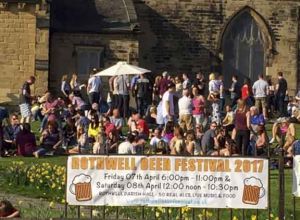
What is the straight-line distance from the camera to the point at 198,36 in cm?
4441

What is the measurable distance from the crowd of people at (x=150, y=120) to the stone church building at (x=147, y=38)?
65.7 inches

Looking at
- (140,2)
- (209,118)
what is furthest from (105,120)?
(140,2)

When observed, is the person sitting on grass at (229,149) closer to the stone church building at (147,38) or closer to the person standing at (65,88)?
the person standing at (65,88)

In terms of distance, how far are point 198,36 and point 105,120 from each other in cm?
1431

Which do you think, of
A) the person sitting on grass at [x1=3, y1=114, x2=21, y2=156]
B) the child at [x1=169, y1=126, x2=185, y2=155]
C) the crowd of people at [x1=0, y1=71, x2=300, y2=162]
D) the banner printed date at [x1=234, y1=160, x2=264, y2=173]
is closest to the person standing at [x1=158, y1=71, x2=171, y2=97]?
the crowd of people at [x1=0, y1=71, x2=300, y2=162]

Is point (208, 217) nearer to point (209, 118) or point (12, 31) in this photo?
point (209, 118)

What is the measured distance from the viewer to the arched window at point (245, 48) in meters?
45.2

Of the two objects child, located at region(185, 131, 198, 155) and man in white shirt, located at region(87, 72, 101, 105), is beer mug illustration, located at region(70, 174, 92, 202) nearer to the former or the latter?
child, located at region(185, 131, 198, 155)

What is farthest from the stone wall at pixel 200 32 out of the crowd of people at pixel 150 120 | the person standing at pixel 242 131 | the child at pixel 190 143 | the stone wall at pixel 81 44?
the child at pixel 190 143

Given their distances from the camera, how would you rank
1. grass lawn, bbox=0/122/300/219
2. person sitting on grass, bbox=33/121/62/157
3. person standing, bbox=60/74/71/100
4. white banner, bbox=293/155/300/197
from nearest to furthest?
white banner, bbox=293/155/300/197 < grass lawn, bbox=0/122/300/219 < person sitting on grass, bbox=33/121/62/157 < person standing, bbox=60/74/71/100

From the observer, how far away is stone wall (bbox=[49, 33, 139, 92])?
40.7 meters

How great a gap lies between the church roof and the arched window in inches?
187

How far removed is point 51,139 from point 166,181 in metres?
12.6

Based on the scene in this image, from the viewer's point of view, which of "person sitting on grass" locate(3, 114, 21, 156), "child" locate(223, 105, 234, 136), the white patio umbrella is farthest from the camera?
the white patio umbrella
